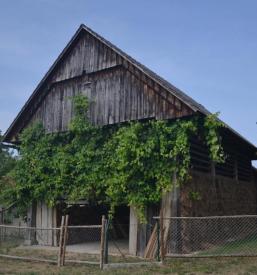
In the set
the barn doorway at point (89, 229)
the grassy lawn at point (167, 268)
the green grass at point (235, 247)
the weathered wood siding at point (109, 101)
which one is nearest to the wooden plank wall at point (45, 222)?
the barn doorway at point (89, 229)

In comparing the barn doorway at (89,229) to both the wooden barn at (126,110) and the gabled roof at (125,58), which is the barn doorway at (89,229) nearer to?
the wooden barn at (126,110)

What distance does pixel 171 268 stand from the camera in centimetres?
1021

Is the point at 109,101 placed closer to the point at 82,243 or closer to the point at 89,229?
the point at 82,243

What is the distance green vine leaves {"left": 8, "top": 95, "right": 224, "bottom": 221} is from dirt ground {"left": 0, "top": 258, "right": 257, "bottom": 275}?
2.97 metres

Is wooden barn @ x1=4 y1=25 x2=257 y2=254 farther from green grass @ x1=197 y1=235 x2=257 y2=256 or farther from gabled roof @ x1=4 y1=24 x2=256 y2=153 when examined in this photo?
green grass @ x1=197 y1=235 x2=257 y2=256

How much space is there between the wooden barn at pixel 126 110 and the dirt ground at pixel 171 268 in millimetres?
2756

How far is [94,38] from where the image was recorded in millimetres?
16422

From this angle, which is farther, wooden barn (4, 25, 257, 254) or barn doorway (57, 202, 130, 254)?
barn doorway (57, 202, 130, 254)

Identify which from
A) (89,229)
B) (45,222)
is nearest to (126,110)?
(45,222)

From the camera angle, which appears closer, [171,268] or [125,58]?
[171,268]

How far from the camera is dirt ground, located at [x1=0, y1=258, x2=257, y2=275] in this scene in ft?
32.0

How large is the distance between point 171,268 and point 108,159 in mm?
5318

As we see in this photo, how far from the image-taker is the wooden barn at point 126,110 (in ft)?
45.0

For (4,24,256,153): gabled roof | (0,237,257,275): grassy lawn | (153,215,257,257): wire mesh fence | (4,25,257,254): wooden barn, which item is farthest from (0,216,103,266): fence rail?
(4,24,256,153): gabled roof
